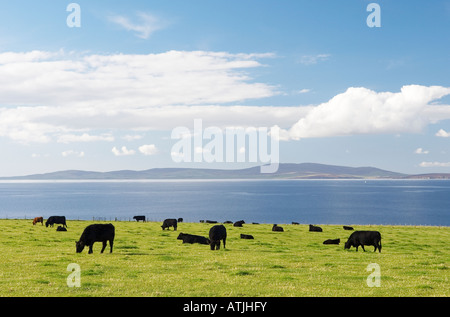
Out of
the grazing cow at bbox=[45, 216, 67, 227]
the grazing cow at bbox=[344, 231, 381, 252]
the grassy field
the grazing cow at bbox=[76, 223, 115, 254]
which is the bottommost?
the grazing cow at bbox=[45, 216, 67, 227]

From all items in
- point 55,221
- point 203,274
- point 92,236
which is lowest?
point 55,221

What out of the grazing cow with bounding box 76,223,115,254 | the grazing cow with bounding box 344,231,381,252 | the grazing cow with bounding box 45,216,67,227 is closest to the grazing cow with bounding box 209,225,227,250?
the grazing cow with bounding box 76,223,115,254

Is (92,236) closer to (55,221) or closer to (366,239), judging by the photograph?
(366,239)

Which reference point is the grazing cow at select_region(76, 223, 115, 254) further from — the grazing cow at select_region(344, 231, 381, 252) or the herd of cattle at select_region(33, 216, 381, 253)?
the grazing cow at select_region(344, 231, 381, 252)

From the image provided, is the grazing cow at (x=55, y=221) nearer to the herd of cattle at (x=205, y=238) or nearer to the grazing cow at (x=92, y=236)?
the herd of cattle at (x=205, y=238)

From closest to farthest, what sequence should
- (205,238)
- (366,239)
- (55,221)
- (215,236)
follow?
(215,236) → (366,239) → (205,238) → (55,221)

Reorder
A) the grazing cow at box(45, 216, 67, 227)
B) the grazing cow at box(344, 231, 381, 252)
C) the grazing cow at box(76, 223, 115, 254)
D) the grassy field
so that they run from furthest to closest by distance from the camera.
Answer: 1. the grazing cow at box(45, 216, 67, 227)
2. the grazing cow at box(344, 231, 381, 252)
3. the grazing cow at box(76, 223, 115, 254)
4. the grassy field

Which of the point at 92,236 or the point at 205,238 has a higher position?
the point at 92,236

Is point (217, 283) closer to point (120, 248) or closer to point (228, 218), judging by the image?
point (120, 248)

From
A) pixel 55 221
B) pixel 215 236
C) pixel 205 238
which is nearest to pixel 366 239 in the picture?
pixel 215 236

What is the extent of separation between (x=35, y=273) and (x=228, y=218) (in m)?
132

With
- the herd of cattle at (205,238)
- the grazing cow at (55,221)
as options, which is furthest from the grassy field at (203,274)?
the grazing cow at (55,221)
